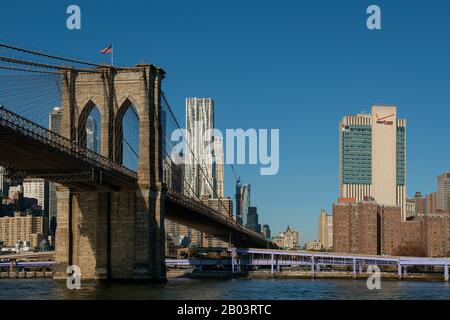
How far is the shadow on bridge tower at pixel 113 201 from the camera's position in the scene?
6831cm

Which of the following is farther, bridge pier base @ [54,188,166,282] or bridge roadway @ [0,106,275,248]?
→ bridge pier base @ [54,188,166,282]

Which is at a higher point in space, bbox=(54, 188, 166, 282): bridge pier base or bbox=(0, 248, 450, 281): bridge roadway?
bbox=(54, 188, 166, 282): bridge pier base

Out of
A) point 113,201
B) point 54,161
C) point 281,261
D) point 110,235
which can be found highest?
point 54,161

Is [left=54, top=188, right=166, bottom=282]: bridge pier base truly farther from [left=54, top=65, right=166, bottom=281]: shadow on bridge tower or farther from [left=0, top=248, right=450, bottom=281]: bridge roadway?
[left=0, top=248, right=450, bottom=281]: bridge roadway

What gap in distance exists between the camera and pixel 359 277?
10912 cm

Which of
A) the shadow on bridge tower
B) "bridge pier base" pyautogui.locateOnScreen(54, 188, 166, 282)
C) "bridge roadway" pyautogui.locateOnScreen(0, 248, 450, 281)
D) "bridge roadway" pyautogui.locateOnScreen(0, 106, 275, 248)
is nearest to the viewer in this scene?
"bridge roadway" pyautogui.locateOnScreen(0, 106, 275, 248)

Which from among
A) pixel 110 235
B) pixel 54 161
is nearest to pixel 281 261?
pixel 110 235

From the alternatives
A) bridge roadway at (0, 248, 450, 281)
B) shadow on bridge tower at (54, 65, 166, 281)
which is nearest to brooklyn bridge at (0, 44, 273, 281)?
shadow on bridge tower at (54, 65, 166, 281)

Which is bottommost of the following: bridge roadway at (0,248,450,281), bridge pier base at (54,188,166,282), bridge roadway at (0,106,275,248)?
bridge roadway at (0,248,450,281)

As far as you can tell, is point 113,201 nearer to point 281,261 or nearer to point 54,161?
point 54,161

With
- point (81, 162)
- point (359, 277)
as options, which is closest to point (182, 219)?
point (359, 277)

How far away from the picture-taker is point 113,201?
69000 millimetres

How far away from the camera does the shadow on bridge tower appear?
68312 mm

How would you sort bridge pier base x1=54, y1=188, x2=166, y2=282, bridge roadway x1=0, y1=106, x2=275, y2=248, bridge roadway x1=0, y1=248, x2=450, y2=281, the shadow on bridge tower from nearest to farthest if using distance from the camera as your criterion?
Answer: 1. bridge roadway x1=0, y1=106, x2=275, y2=248
2. bridge pier base x1=54, y1=188, x2=166, y2=282
3. the shadow on bridge tower
4. bridge roadway x1=0, y1=248, x2=450, y2=281
